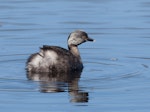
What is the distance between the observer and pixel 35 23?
66.6ft

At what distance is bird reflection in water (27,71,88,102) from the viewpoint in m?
13.0

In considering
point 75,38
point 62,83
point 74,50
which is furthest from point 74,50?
point 62,83

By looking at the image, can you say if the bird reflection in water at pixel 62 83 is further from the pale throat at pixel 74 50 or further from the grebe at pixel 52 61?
the pale throat at pixel 74 50

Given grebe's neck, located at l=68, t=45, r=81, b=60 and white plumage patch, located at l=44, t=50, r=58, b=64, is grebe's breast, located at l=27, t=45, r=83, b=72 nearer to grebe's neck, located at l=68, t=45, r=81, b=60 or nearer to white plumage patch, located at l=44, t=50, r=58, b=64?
white plumage patch, located at l=44, t=50, r=58, b=64

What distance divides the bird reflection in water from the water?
0.02 meters

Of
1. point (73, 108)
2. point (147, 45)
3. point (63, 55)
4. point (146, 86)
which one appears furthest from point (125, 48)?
point (73, 108)

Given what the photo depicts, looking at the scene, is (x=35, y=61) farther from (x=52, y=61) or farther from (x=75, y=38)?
(x=75, y=38)

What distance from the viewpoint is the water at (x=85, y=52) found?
40.7ft

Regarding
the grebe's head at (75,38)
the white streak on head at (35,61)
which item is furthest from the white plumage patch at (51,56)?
the grebe's head at (75,38)

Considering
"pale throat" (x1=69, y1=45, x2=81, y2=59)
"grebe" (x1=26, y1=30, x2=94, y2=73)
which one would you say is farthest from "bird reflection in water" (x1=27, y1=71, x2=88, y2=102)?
"pale throat" (x1=69, y1=45, x2=81, y2=59)

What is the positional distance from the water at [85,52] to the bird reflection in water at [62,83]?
0.02m

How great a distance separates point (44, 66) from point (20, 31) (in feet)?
13.5

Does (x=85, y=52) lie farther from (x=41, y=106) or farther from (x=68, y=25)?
(x=41, y=106)

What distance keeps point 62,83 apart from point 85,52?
126 inches
